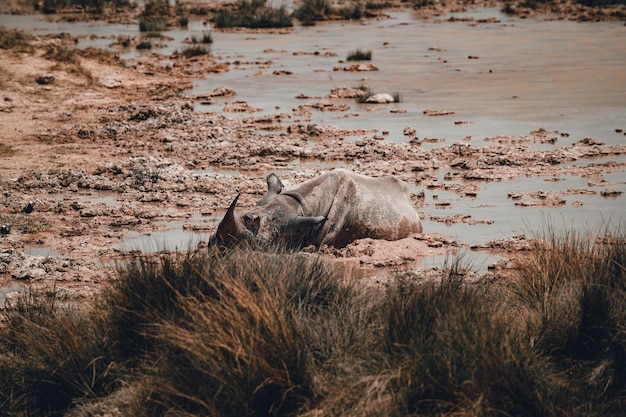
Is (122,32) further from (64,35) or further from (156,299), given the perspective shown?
(156,299)

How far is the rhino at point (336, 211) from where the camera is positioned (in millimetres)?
9953

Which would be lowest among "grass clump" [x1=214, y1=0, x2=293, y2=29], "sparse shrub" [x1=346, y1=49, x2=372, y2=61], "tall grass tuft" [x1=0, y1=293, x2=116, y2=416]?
"tall grass tuft" [x1=0, y1=293, x2=116, y2=416]

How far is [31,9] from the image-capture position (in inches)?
1805

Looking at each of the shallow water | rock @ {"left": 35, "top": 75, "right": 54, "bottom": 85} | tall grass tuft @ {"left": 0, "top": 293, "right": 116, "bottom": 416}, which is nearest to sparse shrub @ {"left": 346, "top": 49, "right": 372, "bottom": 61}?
the shallow water

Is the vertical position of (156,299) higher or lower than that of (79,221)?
higher

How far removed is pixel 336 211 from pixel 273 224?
981 millimetres

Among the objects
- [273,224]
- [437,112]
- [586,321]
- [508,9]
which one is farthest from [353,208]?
[508,9]

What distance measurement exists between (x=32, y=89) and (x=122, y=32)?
50.3 feet

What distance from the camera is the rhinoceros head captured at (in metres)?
9.10

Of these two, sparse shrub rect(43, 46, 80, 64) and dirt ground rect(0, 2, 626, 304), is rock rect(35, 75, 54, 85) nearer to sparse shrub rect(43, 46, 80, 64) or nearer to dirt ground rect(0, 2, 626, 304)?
dirt ground rect(0, 2, 626, 304)

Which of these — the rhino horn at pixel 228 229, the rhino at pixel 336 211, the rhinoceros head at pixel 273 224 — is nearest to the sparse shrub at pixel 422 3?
the rhino at pixel 336 211

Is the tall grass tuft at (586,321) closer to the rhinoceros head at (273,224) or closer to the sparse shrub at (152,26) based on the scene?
the rhinoceros head at (273,224)

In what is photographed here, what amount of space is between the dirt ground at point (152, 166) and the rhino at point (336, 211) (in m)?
0.19

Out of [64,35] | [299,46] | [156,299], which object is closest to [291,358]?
[156,299]
